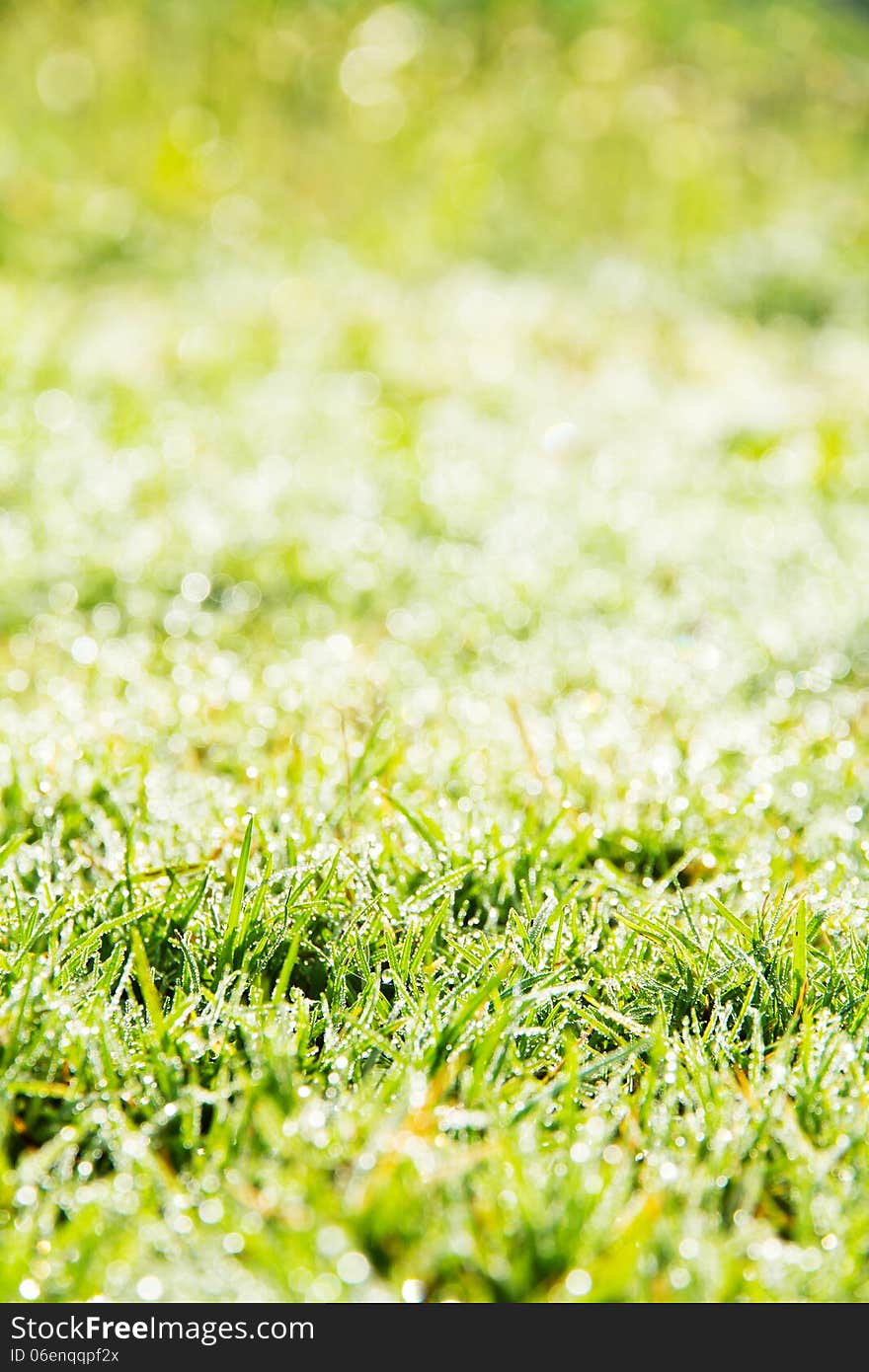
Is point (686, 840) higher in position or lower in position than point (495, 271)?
lower

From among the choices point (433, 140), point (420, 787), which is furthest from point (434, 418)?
point (433, 140)

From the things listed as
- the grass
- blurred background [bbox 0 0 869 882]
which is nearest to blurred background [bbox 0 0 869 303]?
blurred background [bbox 0 0 869 882]

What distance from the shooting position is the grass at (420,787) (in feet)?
4.09

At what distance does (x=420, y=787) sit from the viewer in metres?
2.16

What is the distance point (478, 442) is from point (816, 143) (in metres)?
7.92

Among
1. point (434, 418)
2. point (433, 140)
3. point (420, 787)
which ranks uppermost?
point (433, 140)

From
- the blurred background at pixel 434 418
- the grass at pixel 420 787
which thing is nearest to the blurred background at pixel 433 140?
the blurred background at pixel 434 418

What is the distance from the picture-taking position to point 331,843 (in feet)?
6.23

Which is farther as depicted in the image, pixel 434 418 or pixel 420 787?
pixel 434 418

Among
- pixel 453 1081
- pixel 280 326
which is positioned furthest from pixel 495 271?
pixel 453 1081

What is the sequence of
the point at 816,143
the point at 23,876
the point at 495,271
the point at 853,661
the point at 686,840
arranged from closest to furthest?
the point at 23,876 → the point at 686,840 → the point at 853,661 → the point at 495,271 → the point at 816,143

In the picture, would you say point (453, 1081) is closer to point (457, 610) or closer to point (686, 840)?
point (686, 840)

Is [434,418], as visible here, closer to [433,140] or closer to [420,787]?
[420,787]

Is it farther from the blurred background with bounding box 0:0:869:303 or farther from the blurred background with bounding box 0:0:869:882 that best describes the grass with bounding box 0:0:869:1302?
the blurred background with bounding box 0:0:869:303
